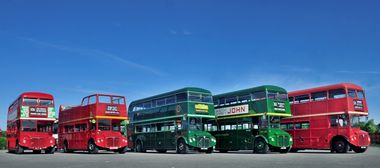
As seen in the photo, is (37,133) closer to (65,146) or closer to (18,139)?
(18,139)

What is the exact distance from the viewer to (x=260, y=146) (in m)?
25.2

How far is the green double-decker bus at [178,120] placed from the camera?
82.2ft

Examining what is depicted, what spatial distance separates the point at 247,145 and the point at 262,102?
3.05 metres

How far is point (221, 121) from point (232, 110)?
165cm

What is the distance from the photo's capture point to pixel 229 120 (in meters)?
27.7

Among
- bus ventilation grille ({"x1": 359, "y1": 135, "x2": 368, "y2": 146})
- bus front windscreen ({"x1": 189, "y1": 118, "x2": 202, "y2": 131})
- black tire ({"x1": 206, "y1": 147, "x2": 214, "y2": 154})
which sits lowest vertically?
black tire ({"x1": 206, "y1": 147, "x2": 214, "y2": 154})

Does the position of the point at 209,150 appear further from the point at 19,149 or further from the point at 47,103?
the point at 19,149

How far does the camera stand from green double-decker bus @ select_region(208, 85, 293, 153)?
24.9 meters

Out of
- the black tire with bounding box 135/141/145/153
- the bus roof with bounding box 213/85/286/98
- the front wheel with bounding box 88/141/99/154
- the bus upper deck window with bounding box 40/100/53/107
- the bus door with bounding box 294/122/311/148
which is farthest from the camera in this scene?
the black tire with bounding box 135/141/145/153

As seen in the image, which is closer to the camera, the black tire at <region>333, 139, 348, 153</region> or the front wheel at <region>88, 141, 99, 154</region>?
the black tire at <region>333, 139, 348, 153</region>

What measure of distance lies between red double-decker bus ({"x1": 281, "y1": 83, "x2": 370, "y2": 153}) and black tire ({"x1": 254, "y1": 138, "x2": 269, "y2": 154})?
3.41 metres

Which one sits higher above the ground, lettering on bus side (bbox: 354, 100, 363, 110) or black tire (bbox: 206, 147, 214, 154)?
lettering on bus side (bbox: 354, 100, 363, 110)

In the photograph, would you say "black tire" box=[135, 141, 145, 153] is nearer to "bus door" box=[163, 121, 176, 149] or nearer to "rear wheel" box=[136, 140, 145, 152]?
"rear wheel" box=[136, 140, 145, 152]

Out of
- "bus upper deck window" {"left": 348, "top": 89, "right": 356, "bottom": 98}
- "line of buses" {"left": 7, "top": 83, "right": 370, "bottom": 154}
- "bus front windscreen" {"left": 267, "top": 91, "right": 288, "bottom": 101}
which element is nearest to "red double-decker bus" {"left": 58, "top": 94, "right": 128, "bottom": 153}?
"line of buses" {"left": 7, "top": 83, "right": 370, "bottom": 154}
